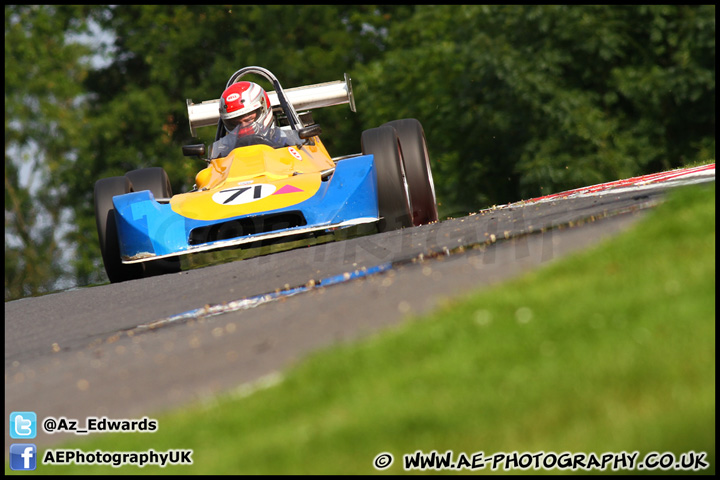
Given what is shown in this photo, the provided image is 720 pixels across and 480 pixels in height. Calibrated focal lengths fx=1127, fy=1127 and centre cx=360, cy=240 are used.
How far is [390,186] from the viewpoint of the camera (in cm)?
1055

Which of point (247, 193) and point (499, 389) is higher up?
point (247, 193)

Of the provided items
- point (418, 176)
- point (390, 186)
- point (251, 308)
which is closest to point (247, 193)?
point (390, 186)

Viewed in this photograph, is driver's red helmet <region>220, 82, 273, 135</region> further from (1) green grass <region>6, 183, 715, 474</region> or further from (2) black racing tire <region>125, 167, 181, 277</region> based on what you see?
(1) green grass <region>6, 183, 715, 474</region>

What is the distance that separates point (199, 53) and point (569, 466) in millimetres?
39050

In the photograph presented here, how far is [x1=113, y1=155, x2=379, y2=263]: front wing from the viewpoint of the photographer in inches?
394

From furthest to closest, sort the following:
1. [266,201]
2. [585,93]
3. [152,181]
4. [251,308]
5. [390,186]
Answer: [585,93] < [152,181] < [390,186] < [266,201] < [251,308]

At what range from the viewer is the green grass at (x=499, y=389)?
366 cm

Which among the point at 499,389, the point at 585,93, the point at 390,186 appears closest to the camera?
the point at 499,389

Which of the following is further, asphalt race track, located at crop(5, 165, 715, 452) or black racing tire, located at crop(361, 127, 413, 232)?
black racing tire, located at crop(361, 127, 413, 232)

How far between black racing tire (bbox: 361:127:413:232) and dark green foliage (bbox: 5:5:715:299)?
14.2 metres

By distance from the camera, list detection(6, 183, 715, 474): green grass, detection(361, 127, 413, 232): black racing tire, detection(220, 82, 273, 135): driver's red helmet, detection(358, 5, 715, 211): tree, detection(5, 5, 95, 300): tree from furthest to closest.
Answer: detection(5, 5, 95, 300): tree < detection(358, 5, 715, 211): tree < detection(220, 82, 273, 135): driver's red helmet < detection(361, 127, 413, 232): black racing tire < detection(6, 183, 715, 474): green grass

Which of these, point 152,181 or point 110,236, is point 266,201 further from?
point 152,181

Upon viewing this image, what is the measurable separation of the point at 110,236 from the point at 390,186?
2.86 m

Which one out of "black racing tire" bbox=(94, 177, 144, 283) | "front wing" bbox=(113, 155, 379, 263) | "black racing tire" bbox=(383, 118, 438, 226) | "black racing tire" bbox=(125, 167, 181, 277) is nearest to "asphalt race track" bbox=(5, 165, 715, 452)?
"front wing" bbox=(113, 155, 379, 263)
